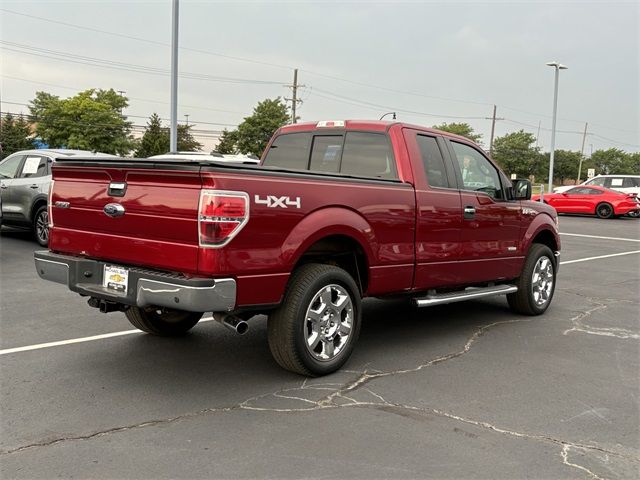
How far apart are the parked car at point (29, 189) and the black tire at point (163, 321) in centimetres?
648

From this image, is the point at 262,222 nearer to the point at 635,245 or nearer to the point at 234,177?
the point at 234,177

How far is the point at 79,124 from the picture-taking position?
62344 mm

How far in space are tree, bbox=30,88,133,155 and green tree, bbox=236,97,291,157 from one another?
48.2 ft

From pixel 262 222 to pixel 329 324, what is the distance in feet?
3.62

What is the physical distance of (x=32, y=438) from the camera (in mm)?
3479

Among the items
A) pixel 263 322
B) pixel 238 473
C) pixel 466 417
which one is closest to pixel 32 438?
pixel 238 473

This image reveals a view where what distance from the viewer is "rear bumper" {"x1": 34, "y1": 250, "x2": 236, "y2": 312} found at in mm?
3832

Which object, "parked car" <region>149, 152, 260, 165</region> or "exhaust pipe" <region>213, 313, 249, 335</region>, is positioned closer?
"exhaust pipe" <region>213, 313, 249, 335</region>

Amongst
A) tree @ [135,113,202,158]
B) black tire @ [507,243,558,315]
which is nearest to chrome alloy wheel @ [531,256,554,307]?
black tire @ [507,243,558,315]

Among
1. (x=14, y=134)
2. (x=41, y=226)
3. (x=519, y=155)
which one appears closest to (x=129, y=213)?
(x=41, y=226)

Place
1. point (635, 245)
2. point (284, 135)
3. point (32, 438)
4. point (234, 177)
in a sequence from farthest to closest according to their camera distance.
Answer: point (635, 245) < point (284, 135) < point (234, 177) < point (32, 438)

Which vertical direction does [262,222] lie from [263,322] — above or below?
above

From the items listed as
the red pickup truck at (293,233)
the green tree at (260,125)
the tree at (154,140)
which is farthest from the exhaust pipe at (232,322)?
the tree at (154,140)

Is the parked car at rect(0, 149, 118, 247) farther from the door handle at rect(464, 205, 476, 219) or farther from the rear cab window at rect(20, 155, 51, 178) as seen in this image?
the door handle at rect(464, 205, 476, 219)
